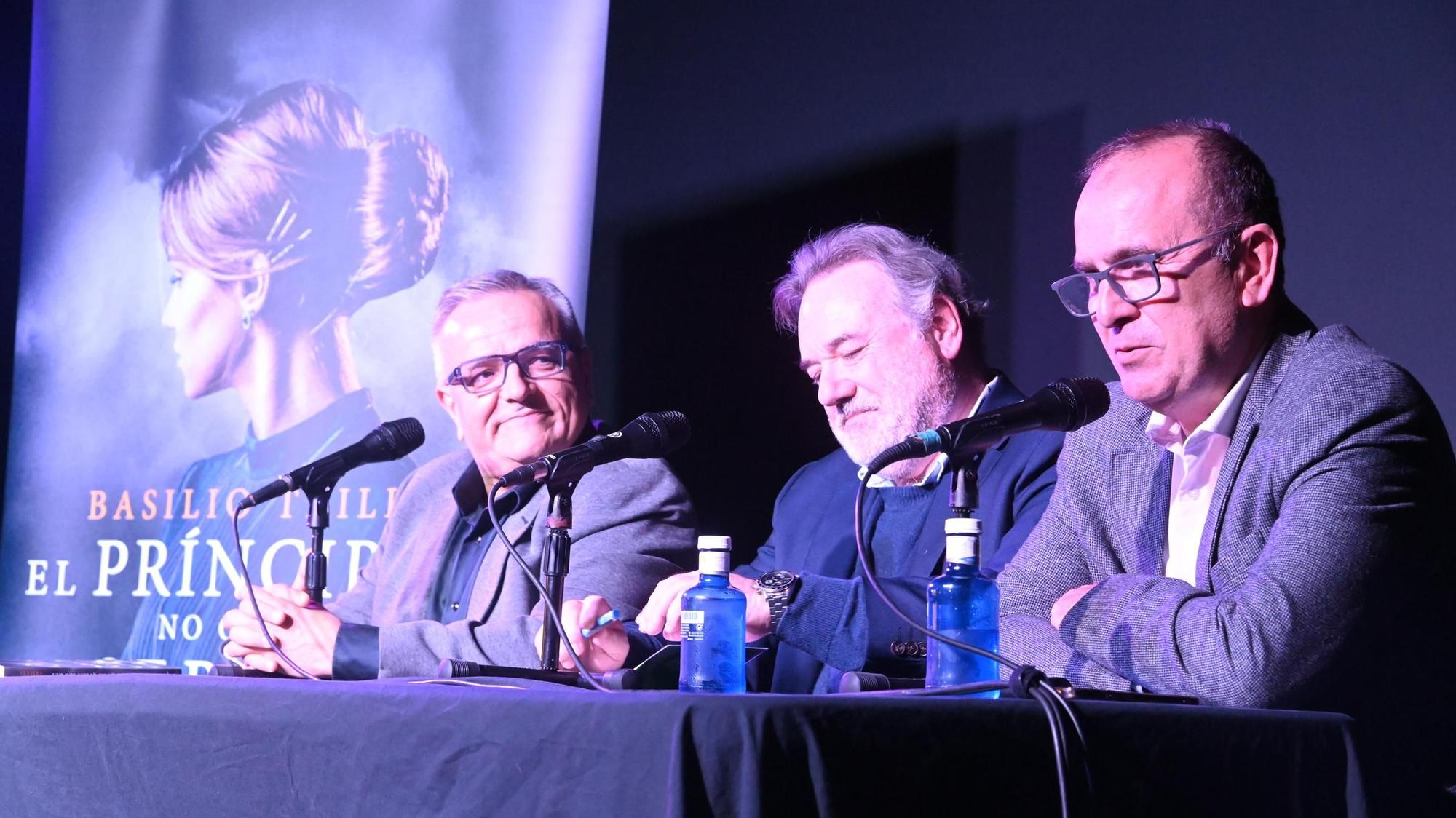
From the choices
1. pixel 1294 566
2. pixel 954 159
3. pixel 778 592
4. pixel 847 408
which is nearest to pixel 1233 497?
pixel 1294 566

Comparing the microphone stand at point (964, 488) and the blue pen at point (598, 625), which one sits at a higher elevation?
the microphone stand at point (964, 488)

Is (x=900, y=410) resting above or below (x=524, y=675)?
above

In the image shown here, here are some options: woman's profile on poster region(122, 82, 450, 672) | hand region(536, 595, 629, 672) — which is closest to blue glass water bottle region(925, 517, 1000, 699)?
hand region(536, 595, 629, 672)

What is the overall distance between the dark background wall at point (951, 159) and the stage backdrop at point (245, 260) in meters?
0.24

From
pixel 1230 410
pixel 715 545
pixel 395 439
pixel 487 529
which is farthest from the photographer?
pixel 487 529

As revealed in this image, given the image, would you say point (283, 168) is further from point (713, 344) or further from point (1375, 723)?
point (1375, 723)

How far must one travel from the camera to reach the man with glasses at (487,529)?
8.75 ft

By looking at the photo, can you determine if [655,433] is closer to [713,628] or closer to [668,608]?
[668,608]

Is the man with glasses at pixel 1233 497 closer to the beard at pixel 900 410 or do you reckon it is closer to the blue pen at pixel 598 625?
the blue pen at pixel 598 625

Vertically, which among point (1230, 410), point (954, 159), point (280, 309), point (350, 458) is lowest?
point (350, 458)

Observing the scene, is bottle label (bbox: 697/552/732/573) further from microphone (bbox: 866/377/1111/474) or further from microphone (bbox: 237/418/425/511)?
microphone (bbox: 237/418/425/511)

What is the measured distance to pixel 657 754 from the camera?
43.6 inches

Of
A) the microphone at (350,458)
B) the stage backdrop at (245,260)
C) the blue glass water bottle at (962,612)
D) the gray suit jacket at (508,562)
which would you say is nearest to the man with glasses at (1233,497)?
the blue glass water bottle at (962,612)

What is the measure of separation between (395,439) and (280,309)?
122 centimetres
